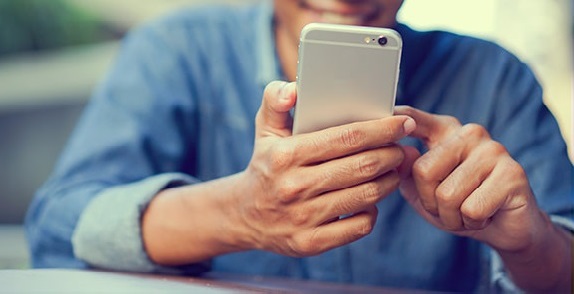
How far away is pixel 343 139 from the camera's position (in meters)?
0.52

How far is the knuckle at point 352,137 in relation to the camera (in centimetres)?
52

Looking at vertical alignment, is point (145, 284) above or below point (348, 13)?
below

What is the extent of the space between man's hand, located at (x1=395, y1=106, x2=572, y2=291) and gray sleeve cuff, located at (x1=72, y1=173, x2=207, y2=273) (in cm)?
20

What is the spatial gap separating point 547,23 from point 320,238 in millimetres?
482

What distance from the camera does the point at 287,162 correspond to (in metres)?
0.53

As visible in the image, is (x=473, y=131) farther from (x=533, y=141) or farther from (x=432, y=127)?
(x=533, y=141)

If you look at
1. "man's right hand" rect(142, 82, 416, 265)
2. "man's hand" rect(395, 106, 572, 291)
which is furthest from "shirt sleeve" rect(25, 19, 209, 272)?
"man's hand" rect(395, 106, 572, 291)

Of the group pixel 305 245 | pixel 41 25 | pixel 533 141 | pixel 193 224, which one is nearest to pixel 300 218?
pixel 305 245

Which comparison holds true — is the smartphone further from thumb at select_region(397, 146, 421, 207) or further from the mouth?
the mouth

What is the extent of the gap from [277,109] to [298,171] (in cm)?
4

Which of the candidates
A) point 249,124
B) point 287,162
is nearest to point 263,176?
point 287,162

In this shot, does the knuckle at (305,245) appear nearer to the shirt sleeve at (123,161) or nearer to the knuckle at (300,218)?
the knuckle at (300,218)

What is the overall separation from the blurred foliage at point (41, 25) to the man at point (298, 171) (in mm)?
1951

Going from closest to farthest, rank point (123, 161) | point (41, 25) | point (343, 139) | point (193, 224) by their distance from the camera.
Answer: point (343, 139) < point (193, 224) < point (123, 161) < point (41, 25)
